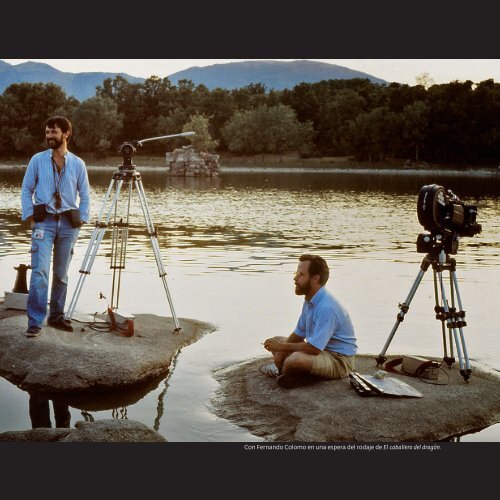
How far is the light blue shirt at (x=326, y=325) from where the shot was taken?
20.9 ft

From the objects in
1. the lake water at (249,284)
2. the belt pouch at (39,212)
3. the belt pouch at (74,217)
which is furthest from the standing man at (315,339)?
the belt pouch at (39,212)

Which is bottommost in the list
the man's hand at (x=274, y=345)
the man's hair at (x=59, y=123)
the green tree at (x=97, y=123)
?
the man's hand at (x=274, y=345)

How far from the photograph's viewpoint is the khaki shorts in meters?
6.59

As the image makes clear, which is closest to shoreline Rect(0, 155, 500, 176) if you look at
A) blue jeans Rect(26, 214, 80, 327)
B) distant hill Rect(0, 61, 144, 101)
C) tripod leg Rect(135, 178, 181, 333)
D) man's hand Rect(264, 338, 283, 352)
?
distant hill Rect(0, 61, 144, 101)

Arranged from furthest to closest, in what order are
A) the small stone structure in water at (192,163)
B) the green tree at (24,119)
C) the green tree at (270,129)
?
the small stone structure in water at (192,163), the green tree at (270,129), the green tree at (24,119)

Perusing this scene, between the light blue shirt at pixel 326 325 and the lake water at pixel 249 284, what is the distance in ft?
3.44

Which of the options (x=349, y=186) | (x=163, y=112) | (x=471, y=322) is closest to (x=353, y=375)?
(x=471, y=322)

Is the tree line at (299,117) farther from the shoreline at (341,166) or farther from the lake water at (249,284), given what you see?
the lake water at (249,284)

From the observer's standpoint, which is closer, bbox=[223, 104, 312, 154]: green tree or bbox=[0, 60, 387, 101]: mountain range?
bbox=[0, 60, 387, 101]: mountain range

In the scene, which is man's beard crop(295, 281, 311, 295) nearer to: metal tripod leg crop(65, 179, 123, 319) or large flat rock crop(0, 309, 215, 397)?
large flat rock crop(0, 309, 215, 397)

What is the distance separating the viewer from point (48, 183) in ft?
24.3

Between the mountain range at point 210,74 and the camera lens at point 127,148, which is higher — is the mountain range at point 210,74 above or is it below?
above

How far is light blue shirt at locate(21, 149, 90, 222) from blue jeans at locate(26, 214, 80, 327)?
160mm

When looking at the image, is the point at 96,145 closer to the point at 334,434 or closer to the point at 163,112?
the point at 163,112
